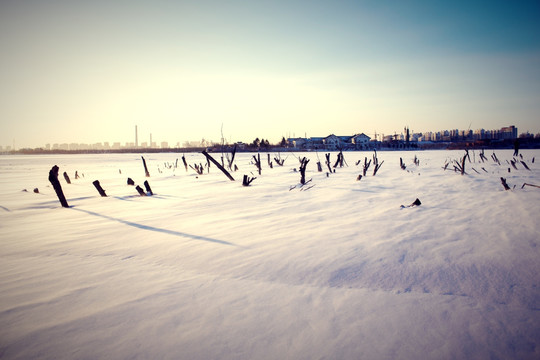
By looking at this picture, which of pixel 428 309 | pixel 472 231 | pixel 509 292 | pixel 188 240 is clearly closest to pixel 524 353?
pixel 428 309

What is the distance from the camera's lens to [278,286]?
192 cm

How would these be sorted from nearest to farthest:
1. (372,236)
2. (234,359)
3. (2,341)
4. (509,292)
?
1. (234,359)
2. (2,341)
3. (509,292)
4. (372,236)

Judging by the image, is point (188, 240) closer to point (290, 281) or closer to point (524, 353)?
point (290, 281)

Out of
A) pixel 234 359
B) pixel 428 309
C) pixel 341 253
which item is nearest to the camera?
pixel 234 359

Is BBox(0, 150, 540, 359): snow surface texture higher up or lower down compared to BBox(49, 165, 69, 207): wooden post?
lower down

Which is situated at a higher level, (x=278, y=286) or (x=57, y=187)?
(x=57, y=187)

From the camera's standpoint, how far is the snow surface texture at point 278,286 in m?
1.36

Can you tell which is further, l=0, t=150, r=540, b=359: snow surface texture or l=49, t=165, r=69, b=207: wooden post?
l=49, t=165, r=69, b=207: wooden post

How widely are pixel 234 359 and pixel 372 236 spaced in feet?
7.23

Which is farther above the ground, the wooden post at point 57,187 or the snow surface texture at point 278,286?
the wooden post at point 57,187

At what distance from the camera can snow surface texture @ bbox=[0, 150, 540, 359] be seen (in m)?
1.36

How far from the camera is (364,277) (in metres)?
2.02

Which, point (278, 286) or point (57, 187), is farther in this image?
point (57, 187)

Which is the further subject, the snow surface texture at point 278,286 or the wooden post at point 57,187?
the wooden post at point 57,187
